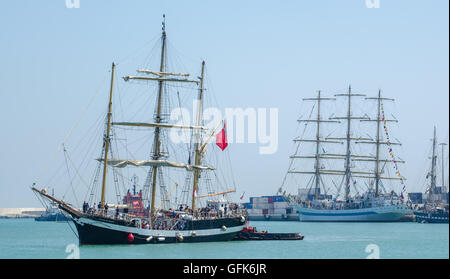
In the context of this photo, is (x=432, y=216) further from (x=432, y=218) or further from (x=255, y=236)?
(x=255, y=236)

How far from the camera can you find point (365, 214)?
155375 mm

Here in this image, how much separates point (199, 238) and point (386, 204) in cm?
10143

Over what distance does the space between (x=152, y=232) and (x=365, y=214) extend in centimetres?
10584

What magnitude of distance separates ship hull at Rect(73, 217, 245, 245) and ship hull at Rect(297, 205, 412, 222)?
94.3 m

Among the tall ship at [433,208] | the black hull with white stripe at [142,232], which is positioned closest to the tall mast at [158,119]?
→ the black hull with white stripe at [142,232]

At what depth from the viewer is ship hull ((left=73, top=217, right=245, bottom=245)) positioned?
53.1 m

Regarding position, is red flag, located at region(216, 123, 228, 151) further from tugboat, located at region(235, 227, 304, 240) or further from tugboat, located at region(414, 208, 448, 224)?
tugboat, located at region(414, 208, 448, 224)

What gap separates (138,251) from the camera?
166ft

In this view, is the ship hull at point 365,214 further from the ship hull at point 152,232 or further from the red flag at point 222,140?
the red flag at point 222,140

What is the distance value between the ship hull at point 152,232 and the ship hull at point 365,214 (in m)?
94.3

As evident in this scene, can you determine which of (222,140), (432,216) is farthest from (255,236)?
(432,216)

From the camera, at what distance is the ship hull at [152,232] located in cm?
5309
